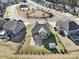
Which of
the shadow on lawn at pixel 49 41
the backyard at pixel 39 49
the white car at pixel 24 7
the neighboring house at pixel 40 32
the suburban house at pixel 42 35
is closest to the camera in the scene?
the backyard at pixel 39 49

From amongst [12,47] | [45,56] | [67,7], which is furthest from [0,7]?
[45,56]

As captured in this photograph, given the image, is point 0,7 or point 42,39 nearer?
point 42,39

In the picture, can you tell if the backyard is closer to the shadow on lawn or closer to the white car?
the shadow on lawn

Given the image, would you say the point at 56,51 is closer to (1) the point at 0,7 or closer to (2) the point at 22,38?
(2) the point at 22,38

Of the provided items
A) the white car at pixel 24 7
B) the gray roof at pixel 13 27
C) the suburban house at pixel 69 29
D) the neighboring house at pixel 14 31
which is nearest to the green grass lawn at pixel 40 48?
the neighboring house at pixel 14 31

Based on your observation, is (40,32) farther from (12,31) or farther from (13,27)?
(13,27)

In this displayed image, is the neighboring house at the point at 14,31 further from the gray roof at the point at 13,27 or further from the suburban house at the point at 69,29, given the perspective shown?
the suburban house at the point at 69,29

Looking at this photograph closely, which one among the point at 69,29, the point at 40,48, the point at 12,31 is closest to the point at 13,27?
the point at 12,31
